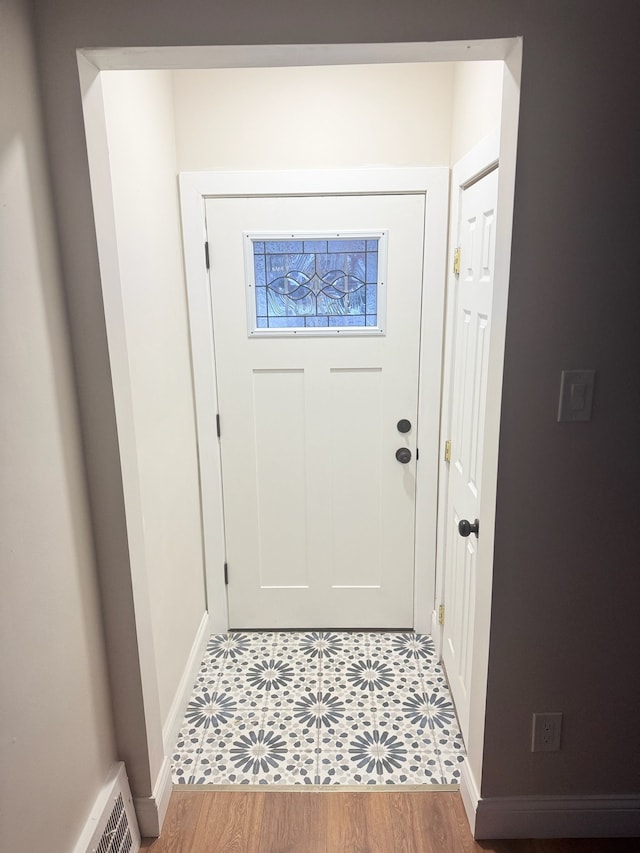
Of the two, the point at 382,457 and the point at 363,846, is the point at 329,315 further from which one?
the point at 363,846

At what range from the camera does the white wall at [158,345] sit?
168 centimetres

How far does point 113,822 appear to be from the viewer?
4.89ft

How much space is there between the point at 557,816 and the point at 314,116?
2466 mm

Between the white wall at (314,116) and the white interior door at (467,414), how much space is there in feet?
1.20

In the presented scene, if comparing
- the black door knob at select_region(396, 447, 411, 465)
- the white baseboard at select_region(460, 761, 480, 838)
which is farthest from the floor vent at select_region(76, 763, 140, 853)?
the black door knob at select_region(396, 447, 411, 465)

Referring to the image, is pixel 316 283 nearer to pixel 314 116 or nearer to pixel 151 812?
pixel 314 116

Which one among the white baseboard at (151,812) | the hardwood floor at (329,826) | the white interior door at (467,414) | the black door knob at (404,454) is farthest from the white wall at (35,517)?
the black door knob at (404,454)

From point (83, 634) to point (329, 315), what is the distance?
4.81 feet

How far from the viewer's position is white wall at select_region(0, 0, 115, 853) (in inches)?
42.7

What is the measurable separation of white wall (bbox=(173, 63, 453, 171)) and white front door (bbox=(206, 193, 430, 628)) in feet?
0.52

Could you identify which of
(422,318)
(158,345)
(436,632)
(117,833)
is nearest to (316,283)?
(422,318)

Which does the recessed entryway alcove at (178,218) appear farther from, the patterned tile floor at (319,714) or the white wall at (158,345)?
the patterned tile floor at (319,714)

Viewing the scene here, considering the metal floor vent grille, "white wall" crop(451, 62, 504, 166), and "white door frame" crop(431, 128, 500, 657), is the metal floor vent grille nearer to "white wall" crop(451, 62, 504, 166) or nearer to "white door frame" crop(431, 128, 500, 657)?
"white door frame" crop(431, 128, 500, 657)

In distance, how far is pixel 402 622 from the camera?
8.57ft
